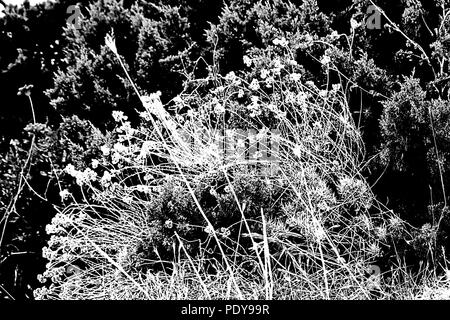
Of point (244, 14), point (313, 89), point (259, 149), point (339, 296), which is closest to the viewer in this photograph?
point (339, 296)

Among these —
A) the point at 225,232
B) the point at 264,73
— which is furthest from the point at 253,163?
the point at 264,73

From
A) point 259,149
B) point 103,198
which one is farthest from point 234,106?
point 103,198

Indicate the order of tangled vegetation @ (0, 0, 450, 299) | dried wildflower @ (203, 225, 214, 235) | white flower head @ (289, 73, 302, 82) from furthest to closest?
1. white flower head @ (289, 73, 302, 82)
2. tangled vegetation @ (0, 0, 450, 299)
3. dried wildflower @ (203, 225, 214, 235)

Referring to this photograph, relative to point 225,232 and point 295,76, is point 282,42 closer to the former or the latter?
point 295,76

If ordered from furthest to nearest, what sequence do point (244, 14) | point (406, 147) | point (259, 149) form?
point (244, 14), point (259, 149), point (406, 147)

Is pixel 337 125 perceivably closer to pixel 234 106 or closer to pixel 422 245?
pixel 234 106

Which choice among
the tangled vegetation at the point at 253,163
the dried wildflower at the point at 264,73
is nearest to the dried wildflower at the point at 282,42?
the tangled vegetation at the point at 253,163

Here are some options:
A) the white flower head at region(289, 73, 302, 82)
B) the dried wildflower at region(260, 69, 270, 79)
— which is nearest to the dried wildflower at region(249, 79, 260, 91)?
the dried wildflower at region(260, 69, 270, 79)

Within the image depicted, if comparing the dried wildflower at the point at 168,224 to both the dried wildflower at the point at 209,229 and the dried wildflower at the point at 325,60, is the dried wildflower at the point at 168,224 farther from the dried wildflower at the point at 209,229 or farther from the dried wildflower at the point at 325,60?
the dried wildflower at the point at 325,60

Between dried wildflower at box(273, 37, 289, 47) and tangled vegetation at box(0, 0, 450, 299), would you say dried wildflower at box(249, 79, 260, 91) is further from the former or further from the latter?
dried wildflower at box(273, 37, 289, 47)

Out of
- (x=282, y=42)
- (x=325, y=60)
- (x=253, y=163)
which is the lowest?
(x=253, y=163)

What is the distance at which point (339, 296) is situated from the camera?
363cm

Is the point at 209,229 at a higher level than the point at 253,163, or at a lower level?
lower

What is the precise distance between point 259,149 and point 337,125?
650 mm
